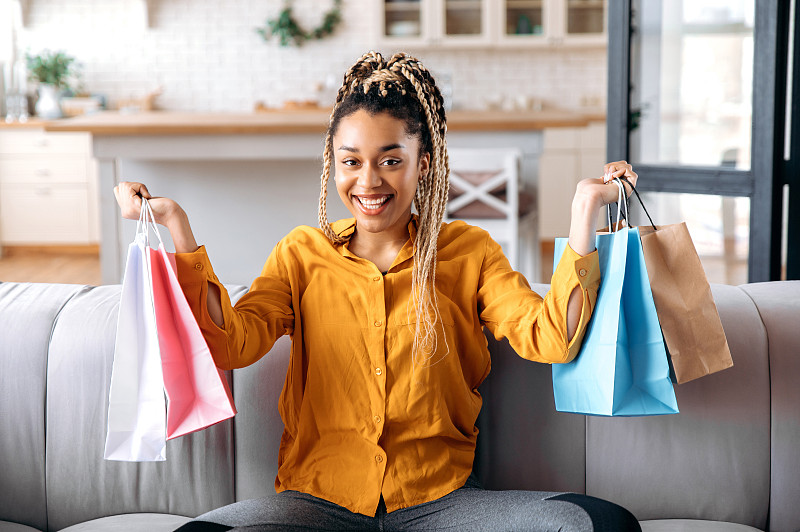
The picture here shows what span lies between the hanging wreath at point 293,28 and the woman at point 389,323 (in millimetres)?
4907

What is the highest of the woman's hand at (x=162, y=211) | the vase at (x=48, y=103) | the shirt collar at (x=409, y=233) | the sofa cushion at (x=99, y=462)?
the vase at (x=48, y=103)

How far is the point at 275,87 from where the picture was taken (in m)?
6.17

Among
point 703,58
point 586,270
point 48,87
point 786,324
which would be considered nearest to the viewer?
point 586,270

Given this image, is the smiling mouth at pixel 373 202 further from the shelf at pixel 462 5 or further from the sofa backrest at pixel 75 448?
the shelf at pixel 462 5

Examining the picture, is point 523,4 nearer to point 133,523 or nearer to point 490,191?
point 490,191

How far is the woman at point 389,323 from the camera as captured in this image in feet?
4.16

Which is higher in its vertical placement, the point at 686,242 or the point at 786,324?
the point at 686,242

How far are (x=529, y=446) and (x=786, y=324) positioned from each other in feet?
1.79

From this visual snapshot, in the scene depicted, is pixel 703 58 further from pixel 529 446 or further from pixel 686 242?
pixel 529 446

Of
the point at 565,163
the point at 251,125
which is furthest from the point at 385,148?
the point at 565,163

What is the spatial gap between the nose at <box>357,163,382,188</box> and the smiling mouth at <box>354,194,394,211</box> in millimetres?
26

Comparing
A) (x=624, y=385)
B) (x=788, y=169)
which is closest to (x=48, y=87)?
(x=788, y=169)

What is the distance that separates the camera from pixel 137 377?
1.26m

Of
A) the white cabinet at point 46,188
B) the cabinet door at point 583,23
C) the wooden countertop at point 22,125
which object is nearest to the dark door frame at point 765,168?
the cabinet door at point 583,23
